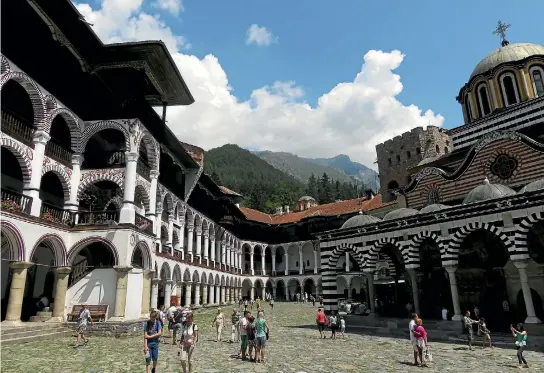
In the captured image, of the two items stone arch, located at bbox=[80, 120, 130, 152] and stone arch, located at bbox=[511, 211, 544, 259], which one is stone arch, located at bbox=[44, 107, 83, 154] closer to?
stone arch, located at bbox=[80, 120, 130, 152]

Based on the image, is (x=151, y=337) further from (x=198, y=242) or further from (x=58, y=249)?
(x=198, y=242)

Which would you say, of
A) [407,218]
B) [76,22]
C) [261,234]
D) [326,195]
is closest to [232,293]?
[261,234]

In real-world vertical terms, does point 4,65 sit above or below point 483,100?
below

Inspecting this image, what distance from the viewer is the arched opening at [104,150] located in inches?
810

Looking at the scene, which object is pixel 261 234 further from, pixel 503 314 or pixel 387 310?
pixel 503 314

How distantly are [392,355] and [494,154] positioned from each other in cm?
1411

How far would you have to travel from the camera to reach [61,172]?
59.1 feet

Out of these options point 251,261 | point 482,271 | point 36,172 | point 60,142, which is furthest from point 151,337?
point 251,261

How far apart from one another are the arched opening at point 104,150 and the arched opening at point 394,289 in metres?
15.3

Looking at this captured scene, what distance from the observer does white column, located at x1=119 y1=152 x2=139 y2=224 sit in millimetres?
18094

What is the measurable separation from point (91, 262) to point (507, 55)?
3131 cm

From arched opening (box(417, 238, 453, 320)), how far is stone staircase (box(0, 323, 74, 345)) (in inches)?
647

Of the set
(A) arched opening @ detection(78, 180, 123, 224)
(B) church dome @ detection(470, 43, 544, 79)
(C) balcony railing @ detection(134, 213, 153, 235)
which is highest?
(B) church dome @ detection(470, 43, 544, 79)

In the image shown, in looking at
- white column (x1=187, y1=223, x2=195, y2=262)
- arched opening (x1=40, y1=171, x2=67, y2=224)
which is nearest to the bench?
arched opening (x1=40, y1=171, x2=67, y2=224)
